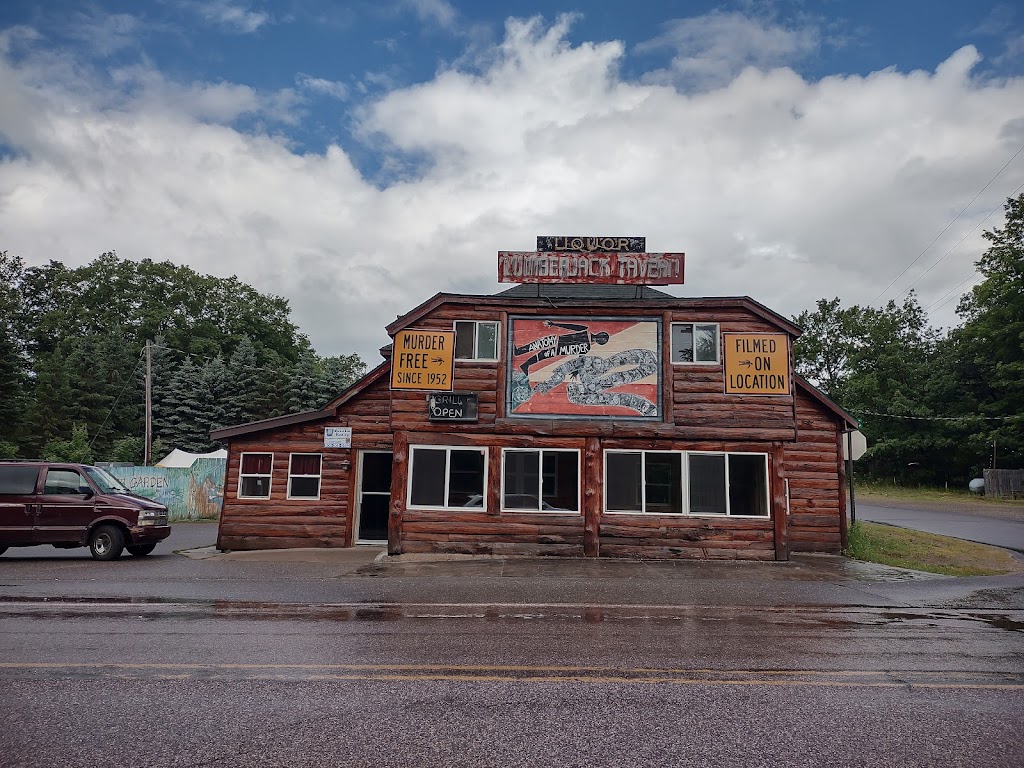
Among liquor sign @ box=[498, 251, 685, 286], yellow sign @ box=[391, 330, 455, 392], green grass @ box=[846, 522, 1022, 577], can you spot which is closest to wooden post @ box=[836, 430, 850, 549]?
green grass @ box=[846, 522, 1022, 577]

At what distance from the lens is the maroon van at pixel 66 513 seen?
15.2m

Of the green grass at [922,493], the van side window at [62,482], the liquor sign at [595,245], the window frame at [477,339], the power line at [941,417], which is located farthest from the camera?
the power line at [941,417]

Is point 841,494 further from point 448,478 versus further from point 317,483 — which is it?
point 317,483

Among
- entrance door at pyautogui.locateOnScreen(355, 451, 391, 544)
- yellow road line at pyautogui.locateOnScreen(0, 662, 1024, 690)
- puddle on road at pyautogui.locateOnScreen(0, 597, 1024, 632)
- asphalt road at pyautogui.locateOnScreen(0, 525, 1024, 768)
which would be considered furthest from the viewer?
entrance door at pyautogui.locateOnScreen(355, 451, 391, 544)

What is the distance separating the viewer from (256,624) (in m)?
8.22

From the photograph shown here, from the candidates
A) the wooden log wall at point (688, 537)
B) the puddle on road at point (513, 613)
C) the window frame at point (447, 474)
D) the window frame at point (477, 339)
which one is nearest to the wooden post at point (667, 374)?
the wooden log wall at point (688, 537)

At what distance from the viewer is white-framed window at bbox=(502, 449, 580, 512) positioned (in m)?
16.5

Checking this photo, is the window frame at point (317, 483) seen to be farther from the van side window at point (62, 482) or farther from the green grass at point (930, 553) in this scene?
the green grass at point (930, 553)

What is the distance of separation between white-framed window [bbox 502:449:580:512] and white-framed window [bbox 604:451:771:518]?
0.82 meters

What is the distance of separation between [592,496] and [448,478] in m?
3.50

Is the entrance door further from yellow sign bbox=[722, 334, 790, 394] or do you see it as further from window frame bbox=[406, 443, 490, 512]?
yellow sign bbox=[722, 334, 790, 394]

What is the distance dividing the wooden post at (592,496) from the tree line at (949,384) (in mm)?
39586

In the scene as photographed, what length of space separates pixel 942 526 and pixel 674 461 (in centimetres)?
1473

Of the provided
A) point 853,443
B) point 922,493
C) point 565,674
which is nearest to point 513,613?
point 565,674
